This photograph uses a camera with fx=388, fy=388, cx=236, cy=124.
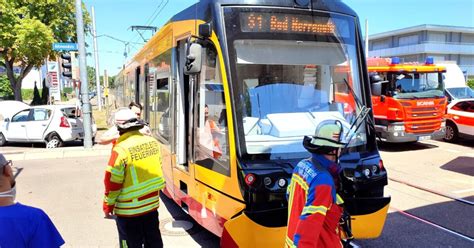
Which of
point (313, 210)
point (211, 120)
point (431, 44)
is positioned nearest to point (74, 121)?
point (211, 120)

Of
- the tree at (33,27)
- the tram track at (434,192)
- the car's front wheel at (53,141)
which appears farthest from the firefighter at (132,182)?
the tree at (33,27)

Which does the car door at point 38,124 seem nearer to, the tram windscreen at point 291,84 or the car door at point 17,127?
the car door at point 17,127

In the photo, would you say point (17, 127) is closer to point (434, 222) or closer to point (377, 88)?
point (377, 88)

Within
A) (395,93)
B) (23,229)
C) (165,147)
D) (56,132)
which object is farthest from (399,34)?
(23,229)

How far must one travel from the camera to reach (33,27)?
1894 cm

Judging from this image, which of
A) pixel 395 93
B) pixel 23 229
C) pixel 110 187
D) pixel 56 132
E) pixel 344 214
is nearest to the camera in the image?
pixel 23 229

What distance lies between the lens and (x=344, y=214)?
2979 mm

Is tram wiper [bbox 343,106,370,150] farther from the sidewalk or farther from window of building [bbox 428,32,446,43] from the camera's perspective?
window of building [bbox 428,32,446,43]

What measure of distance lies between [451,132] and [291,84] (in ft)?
37.0

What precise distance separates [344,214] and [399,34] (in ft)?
198

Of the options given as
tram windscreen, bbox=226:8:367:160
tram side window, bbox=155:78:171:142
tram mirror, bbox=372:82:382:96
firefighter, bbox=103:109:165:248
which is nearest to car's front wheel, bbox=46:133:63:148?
tram side window, bbox=155:78:171:142

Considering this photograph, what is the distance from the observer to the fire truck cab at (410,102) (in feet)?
37.7

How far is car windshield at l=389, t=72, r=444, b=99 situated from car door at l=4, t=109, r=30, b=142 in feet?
40.8

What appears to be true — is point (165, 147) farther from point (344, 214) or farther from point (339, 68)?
point (344, 214)
